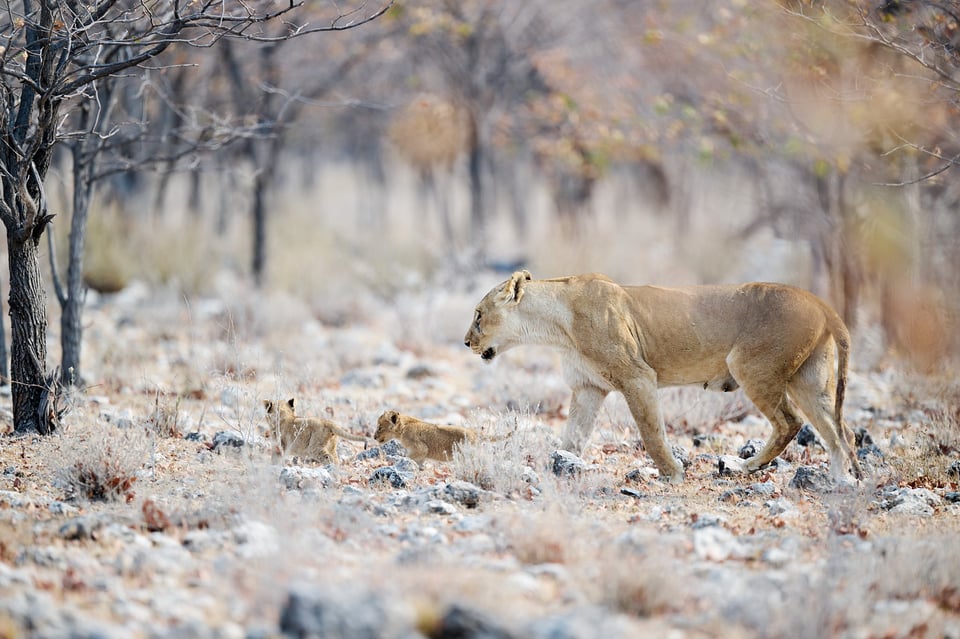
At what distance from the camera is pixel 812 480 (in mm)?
7367

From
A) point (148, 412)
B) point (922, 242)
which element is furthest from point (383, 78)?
point (148, 412)

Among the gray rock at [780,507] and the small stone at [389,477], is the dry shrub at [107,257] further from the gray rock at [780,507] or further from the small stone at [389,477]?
the gray rock at [780,507]

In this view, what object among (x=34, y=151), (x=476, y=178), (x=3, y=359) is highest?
(x=476, y=178)

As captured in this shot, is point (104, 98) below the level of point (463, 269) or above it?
above

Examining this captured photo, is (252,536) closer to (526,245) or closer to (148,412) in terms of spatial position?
(148,412)

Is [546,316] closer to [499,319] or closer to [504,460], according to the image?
[499,319]

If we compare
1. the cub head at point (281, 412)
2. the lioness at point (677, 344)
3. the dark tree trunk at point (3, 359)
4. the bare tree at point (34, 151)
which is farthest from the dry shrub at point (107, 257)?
the lioness at point (677, 344)

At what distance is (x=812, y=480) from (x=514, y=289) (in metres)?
2.55

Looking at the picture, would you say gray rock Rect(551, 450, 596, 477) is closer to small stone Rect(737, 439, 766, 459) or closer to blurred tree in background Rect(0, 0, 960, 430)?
small stone Rect(737, 439, 766, 459)

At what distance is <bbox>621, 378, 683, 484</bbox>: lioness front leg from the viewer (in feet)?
25.1

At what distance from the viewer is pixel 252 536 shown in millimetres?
5703

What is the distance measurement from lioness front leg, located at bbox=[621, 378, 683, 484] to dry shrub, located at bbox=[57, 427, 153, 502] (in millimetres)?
3430

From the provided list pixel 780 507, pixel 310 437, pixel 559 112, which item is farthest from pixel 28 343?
pixel 559 112

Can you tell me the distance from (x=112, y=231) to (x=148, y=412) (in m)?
9.16
